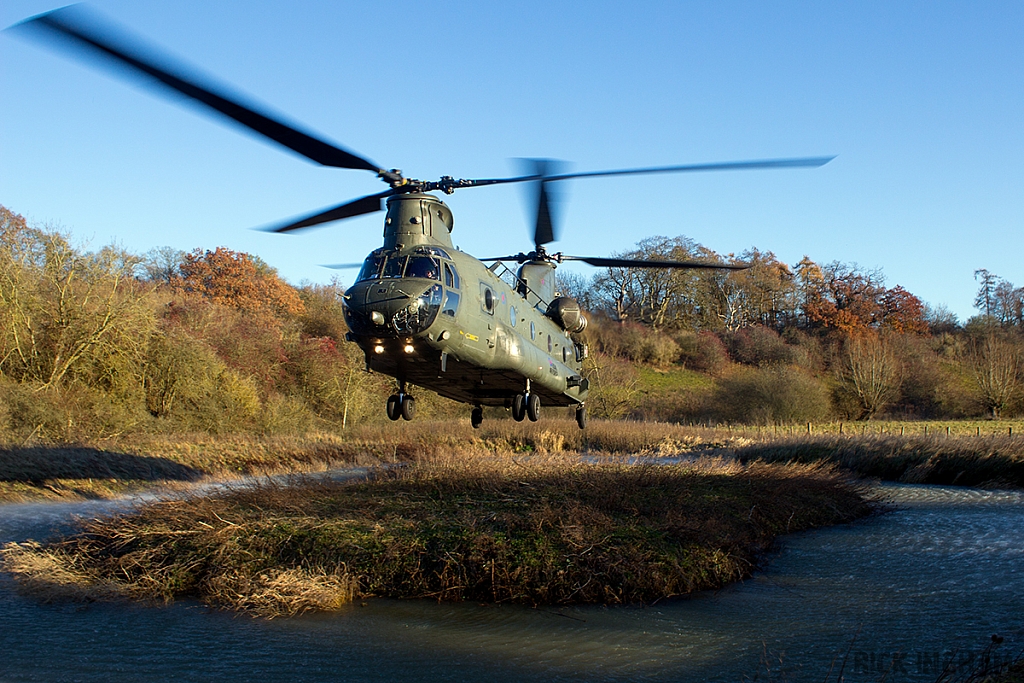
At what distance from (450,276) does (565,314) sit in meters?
6.94

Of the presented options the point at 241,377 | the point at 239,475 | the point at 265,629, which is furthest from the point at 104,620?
the point at 241,377

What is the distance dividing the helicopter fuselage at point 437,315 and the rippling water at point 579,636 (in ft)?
17.4

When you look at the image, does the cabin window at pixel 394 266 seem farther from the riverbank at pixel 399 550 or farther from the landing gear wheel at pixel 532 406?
the riverbank at pixel 399 550

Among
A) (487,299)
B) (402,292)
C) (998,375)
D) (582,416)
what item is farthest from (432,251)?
(998,375)

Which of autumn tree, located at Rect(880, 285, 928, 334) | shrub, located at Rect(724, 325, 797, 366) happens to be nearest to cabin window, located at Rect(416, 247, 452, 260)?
shrub, located at Rect(724, 325, 797, 366)

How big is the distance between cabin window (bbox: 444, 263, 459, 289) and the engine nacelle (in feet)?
21.5

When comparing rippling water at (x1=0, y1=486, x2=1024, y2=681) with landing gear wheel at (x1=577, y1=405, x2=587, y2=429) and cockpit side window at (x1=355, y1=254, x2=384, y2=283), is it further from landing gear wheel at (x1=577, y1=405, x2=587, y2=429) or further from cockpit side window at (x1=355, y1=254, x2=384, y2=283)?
cockpit side window at (x1=355, y1=254, x2=384, y2=283)

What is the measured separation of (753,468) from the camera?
3000cm

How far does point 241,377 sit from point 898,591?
3479 cm

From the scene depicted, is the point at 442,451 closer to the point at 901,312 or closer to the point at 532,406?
the point at 532,406

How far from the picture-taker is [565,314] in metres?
21.5

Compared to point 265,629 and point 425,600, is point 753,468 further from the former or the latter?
point 265,629

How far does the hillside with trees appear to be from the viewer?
3397cm

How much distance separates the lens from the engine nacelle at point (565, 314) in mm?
21469
